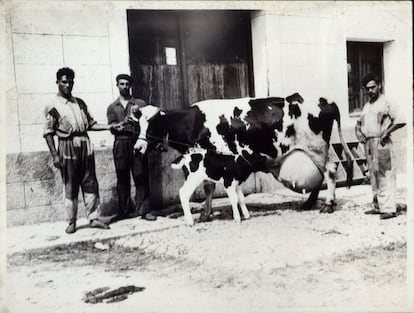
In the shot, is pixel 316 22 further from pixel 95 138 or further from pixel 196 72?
pixel 95 138

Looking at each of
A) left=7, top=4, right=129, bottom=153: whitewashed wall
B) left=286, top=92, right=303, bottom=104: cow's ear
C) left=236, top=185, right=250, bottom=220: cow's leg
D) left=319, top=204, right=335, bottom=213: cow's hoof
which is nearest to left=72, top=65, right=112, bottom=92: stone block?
left=7, top=4, right=129, bottom=153: whitewashed wall

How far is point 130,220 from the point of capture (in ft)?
8.94

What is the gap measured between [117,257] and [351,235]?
4.89 feet

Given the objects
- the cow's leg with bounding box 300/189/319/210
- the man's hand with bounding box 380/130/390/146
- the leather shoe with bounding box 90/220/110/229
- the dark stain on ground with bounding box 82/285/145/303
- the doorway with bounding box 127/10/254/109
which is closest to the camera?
the dark stain on ground with bounding box 82/285/145/303

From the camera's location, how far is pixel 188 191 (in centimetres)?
277

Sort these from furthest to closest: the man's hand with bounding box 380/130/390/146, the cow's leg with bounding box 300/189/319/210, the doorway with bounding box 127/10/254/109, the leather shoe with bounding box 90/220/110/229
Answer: the cow's leg with bounding box 300/189/319/210 → the man's hand with bounding box 380/130/390/146 → the doorway with bounding box 127/10/254/109 → the leather shoe with bounding box 90/220/110/229

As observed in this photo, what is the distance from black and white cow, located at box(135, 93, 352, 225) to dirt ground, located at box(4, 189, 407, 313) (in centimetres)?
20

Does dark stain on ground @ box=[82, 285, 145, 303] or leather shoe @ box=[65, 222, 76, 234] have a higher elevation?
leather shoe @ box=[65, 222, 76, 234]

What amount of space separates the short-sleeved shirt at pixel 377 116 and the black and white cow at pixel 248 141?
0.17m

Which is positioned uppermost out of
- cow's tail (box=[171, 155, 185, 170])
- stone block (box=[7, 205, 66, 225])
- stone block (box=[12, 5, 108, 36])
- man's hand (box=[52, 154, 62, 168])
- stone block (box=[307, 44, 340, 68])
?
stone block (box=[12, 5, 108, 36])

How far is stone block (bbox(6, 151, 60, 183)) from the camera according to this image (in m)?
2.49

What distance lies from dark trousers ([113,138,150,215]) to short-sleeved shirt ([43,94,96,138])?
0.24 m

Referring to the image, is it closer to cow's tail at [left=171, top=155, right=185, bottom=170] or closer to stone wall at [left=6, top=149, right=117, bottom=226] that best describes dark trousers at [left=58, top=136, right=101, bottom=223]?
stone wall at [left=6, top=149, right=117, bottom=226]

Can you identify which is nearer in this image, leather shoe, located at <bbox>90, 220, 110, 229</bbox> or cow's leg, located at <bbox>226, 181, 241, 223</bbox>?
leather shoe, located at <bbox>90, 220, 110, 229</bbox>
